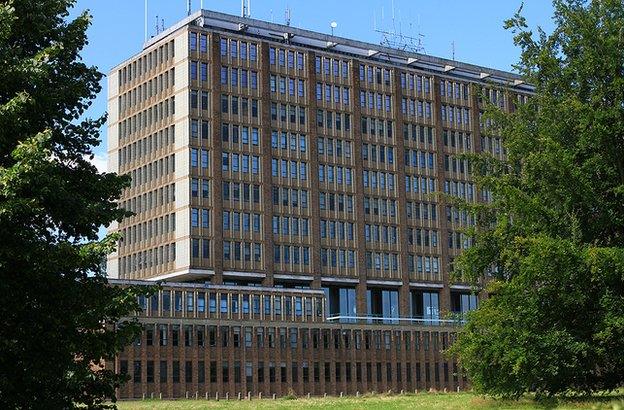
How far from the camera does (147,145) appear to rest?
138000 mm

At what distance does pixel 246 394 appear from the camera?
394 ft

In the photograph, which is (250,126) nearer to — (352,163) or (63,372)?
(352,163)

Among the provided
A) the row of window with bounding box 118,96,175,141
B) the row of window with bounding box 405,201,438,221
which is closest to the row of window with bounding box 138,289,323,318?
the row of window with bounding box 405,201,438,221

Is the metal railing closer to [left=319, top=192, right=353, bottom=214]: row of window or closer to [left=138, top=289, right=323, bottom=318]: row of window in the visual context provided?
[left=138, top=289, right=323, bottom=318]: row of window

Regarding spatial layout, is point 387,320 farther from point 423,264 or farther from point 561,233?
point 561,233

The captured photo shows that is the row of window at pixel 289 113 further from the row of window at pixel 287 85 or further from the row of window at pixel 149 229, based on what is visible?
the row of window at pixel 149 229

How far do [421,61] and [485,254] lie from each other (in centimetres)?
10869

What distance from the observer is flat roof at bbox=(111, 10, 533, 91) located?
135 metres

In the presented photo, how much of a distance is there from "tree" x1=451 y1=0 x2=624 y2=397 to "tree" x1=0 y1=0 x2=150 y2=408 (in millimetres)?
17815

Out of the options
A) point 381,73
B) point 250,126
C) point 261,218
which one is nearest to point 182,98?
point 250,126

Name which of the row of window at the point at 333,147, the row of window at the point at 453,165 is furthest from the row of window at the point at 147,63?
the row of window at the point at 453,165

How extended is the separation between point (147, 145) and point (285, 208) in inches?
798

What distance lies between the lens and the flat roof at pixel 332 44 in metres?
135

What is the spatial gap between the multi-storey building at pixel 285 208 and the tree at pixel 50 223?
85.2 metres
